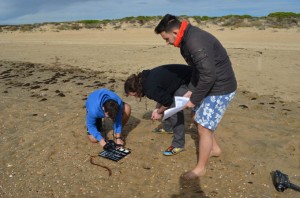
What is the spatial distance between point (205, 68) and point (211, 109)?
56cm

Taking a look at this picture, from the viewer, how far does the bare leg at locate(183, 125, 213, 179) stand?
11.7 feet

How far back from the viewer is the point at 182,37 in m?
3.12

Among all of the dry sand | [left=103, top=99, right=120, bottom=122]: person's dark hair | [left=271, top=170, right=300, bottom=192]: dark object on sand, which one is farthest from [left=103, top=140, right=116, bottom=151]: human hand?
[left=271, top=170, right=300, bottom=192]: dark object on sand

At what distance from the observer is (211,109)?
3.42 meters

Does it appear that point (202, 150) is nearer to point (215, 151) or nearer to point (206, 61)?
point (215, 151)

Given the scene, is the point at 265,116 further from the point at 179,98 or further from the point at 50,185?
the point at 50,185

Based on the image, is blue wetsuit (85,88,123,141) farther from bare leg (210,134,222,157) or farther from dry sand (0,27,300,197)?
bare leg (210,134,222,157)

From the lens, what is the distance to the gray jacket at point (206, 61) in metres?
3.03

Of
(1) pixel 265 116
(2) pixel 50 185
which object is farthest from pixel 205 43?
(1) pixel 265 116

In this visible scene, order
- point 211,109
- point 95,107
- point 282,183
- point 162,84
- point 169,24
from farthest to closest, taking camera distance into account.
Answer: point 95,107
point 162,84
point 282,183
point 211,109
point 169,24

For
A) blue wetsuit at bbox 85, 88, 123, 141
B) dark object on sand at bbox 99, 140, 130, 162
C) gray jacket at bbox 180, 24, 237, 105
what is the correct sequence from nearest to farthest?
gray jacket at bbox 180, 24, 237, 105 → blue wetsuit at bbox 85, 88, 123, 141 → dark object on sand at bbox 99, 140, 130, 162

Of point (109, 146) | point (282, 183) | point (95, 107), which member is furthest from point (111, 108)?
point (282, 183)

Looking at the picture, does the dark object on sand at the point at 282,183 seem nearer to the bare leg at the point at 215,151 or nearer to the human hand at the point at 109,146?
the bare leg at the point at 215,151

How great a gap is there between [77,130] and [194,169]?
2.20 meters
